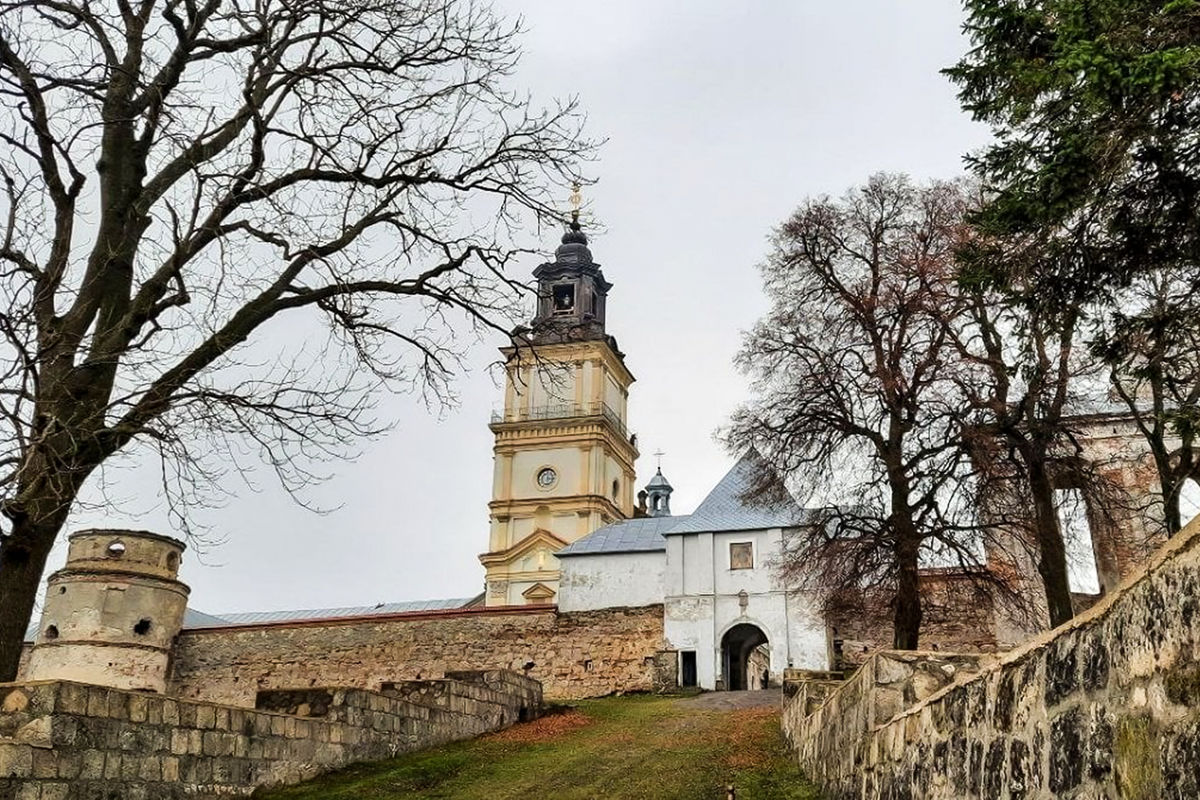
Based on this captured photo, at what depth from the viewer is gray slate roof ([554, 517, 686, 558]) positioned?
30.2 metres

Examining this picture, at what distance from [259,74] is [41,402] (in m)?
3.78

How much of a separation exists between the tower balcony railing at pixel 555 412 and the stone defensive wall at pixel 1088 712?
44.9 m

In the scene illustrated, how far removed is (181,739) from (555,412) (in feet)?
138

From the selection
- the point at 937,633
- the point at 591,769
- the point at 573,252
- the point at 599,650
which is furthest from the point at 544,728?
the point at 573,252

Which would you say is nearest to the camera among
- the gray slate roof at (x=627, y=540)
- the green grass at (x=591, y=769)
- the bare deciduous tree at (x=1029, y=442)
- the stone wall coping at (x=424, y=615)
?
the green grass at (x=591, y=769)

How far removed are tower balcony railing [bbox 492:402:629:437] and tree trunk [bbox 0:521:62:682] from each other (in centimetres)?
4173

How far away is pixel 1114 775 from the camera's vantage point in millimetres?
2602

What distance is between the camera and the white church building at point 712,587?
1105 inches

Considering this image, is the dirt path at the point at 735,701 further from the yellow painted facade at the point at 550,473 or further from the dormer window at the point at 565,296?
the dormer window at the point at 565,296

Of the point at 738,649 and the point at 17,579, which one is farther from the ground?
the point at 738,649

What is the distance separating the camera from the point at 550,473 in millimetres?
49281

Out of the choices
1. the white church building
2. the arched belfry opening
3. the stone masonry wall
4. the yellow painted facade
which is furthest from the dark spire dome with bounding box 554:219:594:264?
the stone masonry wall

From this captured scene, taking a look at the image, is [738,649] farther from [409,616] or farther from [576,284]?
[576,284]

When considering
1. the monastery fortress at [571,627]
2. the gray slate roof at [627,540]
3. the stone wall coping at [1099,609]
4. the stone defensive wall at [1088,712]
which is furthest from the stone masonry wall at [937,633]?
the stone wall coping at [1099,609]
